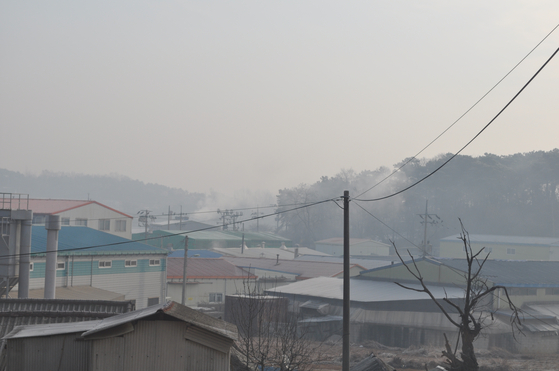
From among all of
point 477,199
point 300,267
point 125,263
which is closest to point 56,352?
point 125,263

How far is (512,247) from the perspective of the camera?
225 feet

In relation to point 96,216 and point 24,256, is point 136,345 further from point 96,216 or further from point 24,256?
point 96,216

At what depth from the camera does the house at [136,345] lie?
8.98 metres

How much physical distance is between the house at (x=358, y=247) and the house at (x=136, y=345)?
76.0 meters

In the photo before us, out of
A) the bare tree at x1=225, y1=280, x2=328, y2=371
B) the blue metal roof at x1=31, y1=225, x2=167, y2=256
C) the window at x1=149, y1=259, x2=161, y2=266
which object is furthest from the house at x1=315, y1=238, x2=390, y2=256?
the bare tree at x1=225, y1=280, x2=328, y2=371

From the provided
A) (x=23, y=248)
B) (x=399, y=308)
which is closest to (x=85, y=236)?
(x=23, y=248)

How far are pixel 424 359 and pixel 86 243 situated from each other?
71.4 ft

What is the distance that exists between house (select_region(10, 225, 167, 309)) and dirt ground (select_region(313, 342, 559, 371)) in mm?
14172

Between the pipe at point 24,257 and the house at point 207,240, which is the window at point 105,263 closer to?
the pipe at point 24,257

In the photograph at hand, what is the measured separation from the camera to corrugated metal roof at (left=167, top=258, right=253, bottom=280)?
41.8 metres

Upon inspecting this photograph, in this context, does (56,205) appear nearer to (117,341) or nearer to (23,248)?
(23,248)

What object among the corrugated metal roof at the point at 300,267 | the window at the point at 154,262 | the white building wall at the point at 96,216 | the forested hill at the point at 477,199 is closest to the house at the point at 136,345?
the window at the point at 154,262

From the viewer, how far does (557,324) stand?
97.5 ft

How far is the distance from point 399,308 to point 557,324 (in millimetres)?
8683
